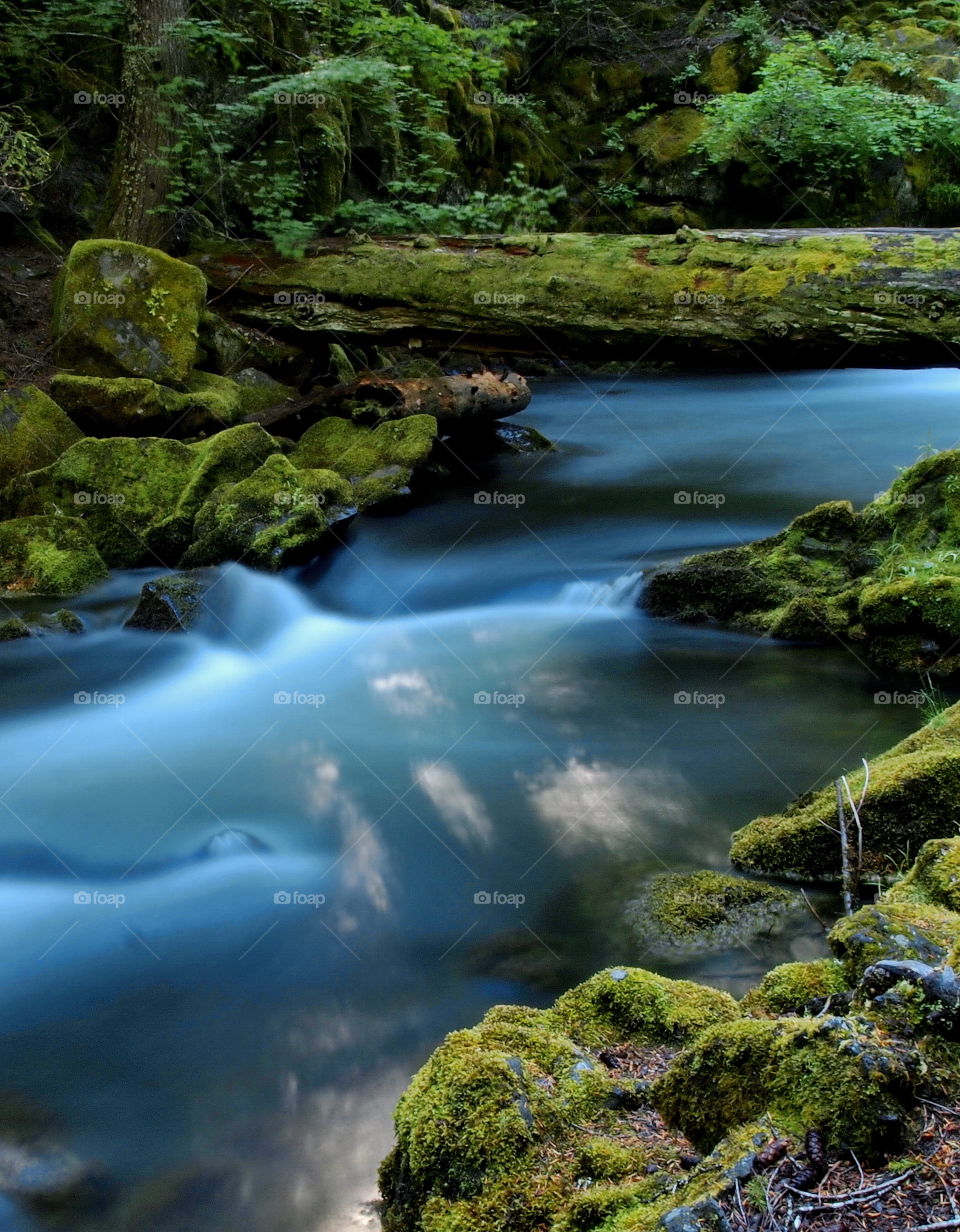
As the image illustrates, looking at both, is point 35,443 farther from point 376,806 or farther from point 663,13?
point 663,13

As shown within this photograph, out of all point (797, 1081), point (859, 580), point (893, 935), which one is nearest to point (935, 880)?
point (893, 935)

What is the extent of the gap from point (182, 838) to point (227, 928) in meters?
0.78

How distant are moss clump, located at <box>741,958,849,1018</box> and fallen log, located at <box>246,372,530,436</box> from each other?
27.0 ft

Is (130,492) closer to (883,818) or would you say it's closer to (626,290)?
(626,290)

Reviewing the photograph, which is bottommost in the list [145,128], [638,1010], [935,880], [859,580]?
[859,580]

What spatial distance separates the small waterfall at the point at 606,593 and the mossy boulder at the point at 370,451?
2413 millimetres

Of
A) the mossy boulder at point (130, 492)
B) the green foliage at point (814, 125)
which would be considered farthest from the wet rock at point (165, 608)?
the green foliage at point (814, 125)

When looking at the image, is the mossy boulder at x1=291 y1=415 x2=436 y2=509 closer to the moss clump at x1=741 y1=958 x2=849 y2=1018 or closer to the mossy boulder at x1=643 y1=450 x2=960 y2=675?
the mossy boulder at x1=643 y1=450 x2=960 y2=675

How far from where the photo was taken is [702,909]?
3.87 meters

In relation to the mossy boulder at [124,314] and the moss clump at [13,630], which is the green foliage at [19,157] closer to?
the mossy boulder at [124,314]

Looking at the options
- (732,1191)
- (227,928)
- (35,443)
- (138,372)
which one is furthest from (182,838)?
(138,372)

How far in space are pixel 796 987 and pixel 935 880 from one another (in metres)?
0.63

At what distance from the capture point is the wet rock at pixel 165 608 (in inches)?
276

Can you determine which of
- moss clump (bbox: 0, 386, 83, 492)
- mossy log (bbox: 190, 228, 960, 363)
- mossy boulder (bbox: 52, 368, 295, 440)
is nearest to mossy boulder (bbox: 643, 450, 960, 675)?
mossy log (bbox: 190, 228, 960, 363)
